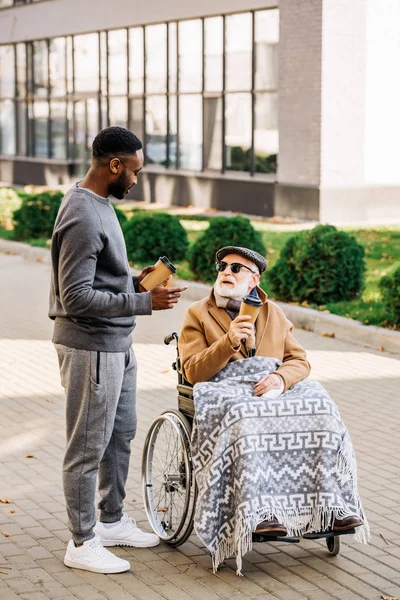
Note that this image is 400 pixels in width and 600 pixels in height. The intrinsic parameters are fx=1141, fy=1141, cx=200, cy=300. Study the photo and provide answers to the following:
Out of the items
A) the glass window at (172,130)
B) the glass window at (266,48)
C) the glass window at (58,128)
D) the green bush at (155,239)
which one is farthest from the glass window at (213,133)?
the green bush at (155,239)

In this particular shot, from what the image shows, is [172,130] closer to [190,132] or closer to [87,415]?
[190,132]

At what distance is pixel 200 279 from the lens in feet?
49.5

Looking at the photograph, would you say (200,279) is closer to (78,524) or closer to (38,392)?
(38,392)

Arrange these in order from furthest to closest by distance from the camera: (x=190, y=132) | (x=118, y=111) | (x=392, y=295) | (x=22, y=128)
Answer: (x=22, y=128)
(x=118, y=111)
(x=190, y=132)
(x=392, y=295)

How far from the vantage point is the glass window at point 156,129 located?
28469mm

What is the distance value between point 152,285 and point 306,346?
243 inches

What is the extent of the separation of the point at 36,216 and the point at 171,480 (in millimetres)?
15810

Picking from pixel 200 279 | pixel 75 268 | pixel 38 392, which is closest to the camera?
pixel 75 268

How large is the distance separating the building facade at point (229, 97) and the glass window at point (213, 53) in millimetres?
39

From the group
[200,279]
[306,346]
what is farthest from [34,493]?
[200,279]

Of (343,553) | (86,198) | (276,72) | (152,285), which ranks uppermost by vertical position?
(276,72)

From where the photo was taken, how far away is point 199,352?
543 cm

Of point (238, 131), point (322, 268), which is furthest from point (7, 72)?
point (322, 268)

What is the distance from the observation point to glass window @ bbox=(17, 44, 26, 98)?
115 ft
